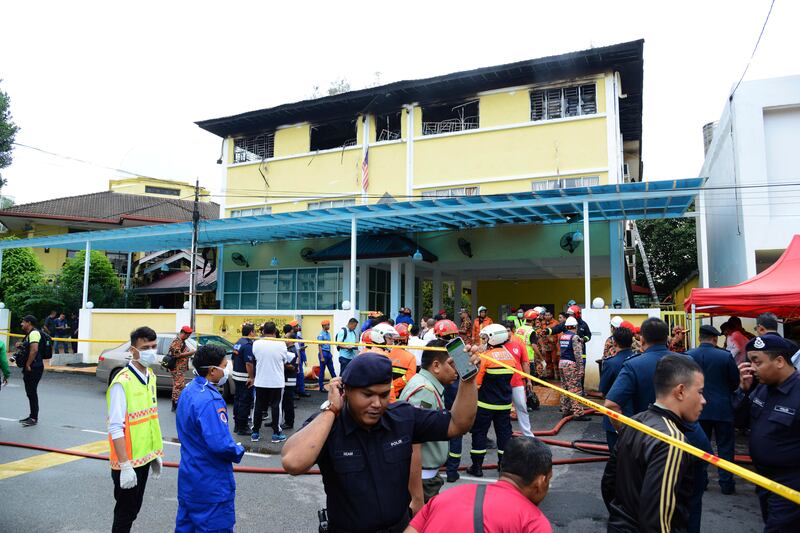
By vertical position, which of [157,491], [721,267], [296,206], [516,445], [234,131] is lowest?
[157,491]

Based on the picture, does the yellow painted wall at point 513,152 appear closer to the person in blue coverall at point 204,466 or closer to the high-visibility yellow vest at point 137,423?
the high-visibility yellow vest at point 137,423

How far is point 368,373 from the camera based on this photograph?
238 cm

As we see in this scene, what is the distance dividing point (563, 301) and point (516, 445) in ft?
71.3

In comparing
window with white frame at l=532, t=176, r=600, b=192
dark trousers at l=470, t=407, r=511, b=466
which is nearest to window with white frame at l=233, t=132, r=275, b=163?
window with white frame at l=532, t=176, r=600, b=192

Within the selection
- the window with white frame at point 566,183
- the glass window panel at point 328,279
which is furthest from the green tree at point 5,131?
the window with white frame at point 566,183

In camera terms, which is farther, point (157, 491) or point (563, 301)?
point (563, 301)

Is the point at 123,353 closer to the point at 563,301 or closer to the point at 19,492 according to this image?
the point at 19,492

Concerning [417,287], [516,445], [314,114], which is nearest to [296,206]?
[314,114]

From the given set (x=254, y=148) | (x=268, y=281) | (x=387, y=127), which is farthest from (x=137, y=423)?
(x=254, y=148)

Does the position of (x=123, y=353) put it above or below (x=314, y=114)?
below

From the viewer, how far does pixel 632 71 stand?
15477mm

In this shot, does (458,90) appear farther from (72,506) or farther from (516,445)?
(516,445)

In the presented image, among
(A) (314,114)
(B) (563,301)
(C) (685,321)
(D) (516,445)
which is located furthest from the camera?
(B) (563,301)

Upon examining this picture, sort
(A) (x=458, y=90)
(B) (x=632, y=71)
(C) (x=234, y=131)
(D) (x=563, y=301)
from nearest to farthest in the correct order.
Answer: (B) (x=632, y=71)
(A) (x=458, y=90)
(C) (x=234, y=131)
(D) (x=563, y=301)
